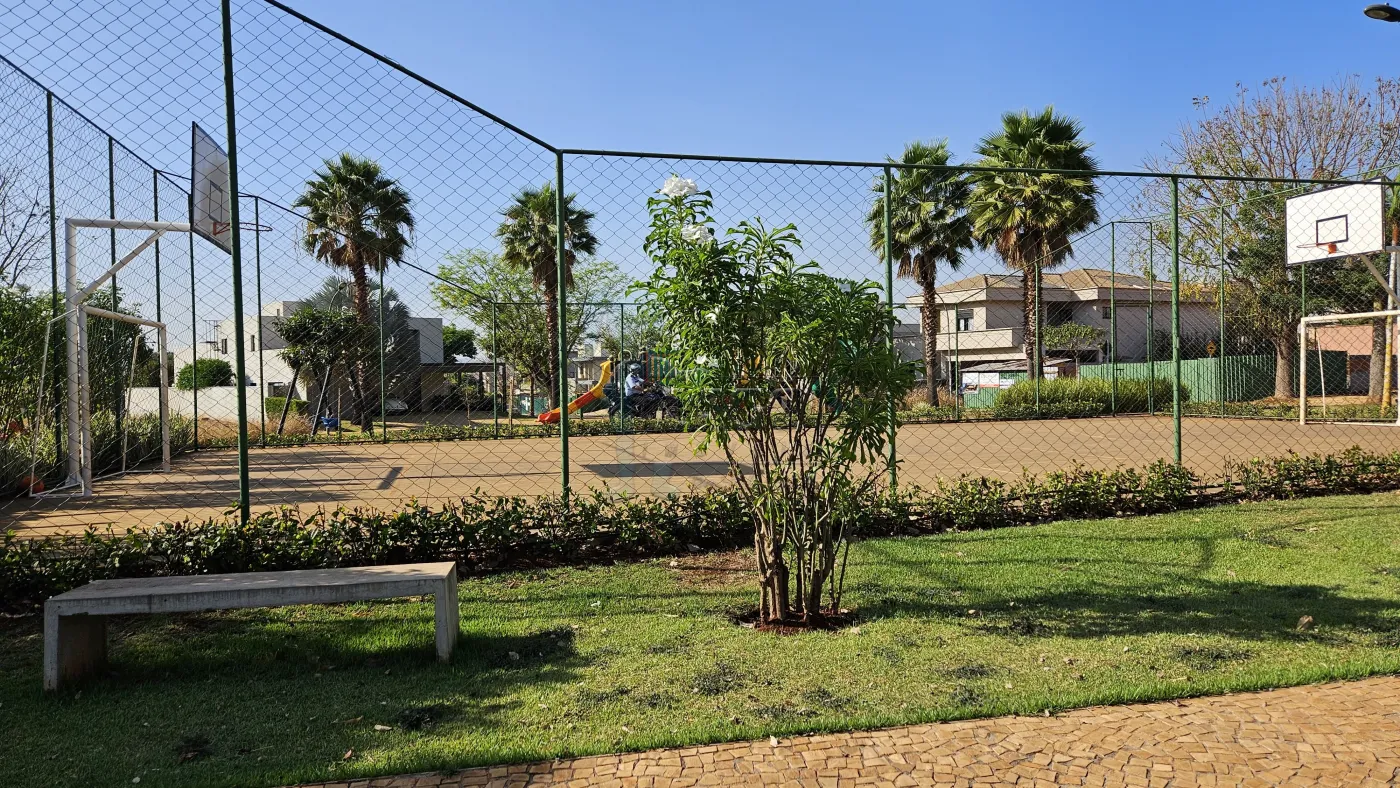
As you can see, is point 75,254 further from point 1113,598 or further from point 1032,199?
point 1032,199

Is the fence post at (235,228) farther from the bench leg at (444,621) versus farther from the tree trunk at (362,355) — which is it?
the tree trunk at (362,355)

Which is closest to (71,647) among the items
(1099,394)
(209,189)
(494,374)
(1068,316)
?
(209,189)

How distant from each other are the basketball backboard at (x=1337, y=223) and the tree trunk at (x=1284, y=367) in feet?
42.8

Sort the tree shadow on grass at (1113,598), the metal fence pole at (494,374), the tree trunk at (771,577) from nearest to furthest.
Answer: the tree shadow on grass at (1113,598)
the tree trunk at (771,577)
the metal fence pole at (494,374)

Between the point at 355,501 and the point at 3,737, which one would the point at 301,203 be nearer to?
the point at 355,501

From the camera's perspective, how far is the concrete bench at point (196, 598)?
3.45 metres

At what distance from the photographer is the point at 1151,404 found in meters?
18.3

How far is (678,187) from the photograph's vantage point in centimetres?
402

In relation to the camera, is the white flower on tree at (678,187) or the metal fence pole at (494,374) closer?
the white flower on tree at (678,187)

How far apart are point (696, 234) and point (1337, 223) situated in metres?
8.80

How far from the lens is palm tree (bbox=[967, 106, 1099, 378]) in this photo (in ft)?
70.0

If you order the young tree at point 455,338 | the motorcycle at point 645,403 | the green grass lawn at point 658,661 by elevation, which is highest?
the young tree at point 455,338

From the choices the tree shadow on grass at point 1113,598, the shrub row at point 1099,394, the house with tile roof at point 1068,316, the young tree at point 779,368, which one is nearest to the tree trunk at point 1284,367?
the shrub row at point 1099,394

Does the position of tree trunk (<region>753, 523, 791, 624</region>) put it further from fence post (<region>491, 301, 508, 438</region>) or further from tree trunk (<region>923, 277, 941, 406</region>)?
tree trunk (<region>923, 277, 941, 406</region>)
